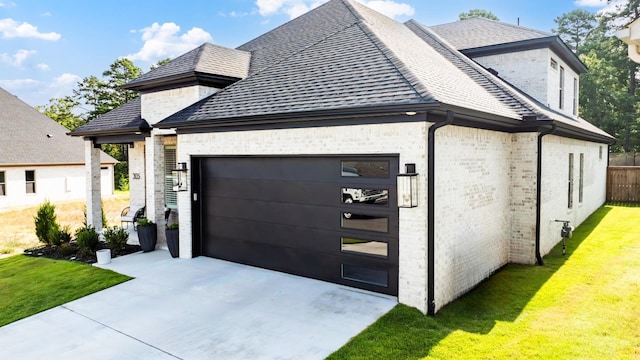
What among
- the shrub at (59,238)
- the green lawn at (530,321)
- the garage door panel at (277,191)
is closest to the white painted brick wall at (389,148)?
the green lawn at (530,321)

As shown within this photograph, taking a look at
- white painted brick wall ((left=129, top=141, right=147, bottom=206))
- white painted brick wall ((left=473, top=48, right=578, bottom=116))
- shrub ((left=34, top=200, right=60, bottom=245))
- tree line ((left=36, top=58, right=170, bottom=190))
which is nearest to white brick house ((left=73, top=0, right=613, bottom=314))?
white painted brick wall ((left=129, top=141, right=147, bottom=206))

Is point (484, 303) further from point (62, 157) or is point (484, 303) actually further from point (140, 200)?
point (62, 157)

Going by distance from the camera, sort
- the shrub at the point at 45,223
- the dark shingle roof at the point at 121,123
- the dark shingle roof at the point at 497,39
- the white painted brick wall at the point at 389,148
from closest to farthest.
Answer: the white painted brick wall at the point at 389,148 < the dark shingle roof at the point at 121,123 < the dark shingle roof at the point at 497,39 < the shrub at the point at 45,223

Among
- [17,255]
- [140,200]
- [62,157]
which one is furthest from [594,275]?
[62,157]

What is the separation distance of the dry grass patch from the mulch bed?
3.31ft

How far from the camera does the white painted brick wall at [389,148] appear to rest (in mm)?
6445

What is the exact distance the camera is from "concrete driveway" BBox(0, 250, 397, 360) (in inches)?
219

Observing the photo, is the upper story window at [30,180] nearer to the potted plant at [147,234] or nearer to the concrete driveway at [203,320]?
the potted plant at [147,234]

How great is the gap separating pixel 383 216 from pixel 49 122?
2971 cm

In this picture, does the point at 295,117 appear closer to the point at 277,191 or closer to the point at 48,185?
the point at 277,191

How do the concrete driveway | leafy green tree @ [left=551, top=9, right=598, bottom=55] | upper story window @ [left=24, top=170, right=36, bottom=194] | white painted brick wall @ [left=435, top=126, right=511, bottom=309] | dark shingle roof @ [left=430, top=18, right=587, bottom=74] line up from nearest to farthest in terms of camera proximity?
the concrete driveway → white painted brick wall @ [left=435, top=126, right=511, bottom=309] → dark shingle roof @ [left=430, top=18, right=587, bottom=74] → upper story window @ [left=24, top=170, right=36, bottom=194] → leafy green tree @ [left=551, top=9, right=598, bottom=55]

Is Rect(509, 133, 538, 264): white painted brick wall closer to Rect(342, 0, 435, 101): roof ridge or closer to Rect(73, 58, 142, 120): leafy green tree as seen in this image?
Rect(342, 0, 435, 101): roof ridge

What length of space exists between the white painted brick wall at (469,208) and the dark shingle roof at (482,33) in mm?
5762

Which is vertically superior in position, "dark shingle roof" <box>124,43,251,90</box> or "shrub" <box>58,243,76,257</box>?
"dark shingle roof" <box>124,43,251,90</box>
